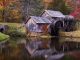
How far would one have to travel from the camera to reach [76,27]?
57969 millimetres

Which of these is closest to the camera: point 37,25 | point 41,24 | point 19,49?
point 19,49

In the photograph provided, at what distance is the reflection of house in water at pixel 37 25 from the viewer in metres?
54.4

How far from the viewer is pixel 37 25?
54781mm

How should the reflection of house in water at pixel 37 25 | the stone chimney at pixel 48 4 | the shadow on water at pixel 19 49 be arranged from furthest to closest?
the stone chimney at pixel 48 4 → the reflection of house in water at pixel 37 25 → the shadow on water at pixel 19 49

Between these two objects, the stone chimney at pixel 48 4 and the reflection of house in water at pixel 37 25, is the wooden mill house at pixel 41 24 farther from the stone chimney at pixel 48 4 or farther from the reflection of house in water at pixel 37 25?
the stone chimney at pixel 48 4

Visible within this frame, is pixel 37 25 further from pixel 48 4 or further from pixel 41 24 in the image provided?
pixel 48 4

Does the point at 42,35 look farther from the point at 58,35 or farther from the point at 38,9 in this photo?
the point at 38,9

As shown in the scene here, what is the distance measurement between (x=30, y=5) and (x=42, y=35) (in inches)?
591

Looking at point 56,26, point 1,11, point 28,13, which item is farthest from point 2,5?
point 56,26

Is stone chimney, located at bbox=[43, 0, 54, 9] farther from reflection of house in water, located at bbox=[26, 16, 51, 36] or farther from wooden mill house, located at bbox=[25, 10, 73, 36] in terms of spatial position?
reflection of house in water, located at bbox=[26, 16, 51, 36]

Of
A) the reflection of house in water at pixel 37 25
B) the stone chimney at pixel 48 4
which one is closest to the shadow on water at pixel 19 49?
the reflection of house in water at pixel 37 25

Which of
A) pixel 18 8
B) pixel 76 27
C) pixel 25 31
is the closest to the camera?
pixel 25 31

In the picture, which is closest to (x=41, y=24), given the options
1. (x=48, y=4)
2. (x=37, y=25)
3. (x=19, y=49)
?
(x=37, y=25)

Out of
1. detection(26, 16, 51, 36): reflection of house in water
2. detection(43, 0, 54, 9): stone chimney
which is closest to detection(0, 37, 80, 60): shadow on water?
detection(26, 16, 51, 36): reflection of house in water
